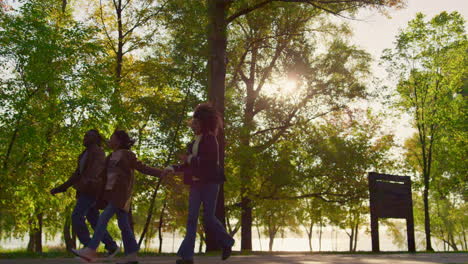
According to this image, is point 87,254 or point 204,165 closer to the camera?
point 204,165

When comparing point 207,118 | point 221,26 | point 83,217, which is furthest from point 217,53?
point 207,118

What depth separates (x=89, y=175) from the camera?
7457mm

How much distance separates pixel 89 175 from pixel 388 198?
10220 millimetres

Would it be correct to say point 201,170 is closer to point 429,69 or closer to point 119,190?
point 119,190

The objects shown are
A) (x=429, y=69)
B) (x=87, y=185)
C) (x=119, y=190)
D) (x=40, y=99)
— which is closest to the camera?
(x=119, y=190)

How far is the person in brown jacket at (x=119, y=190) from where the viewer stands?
6.47 m

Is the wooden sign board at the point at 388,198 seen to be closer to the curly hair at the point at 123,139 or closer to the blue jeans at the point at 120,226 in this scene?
the blue jeans at the point at 120,226

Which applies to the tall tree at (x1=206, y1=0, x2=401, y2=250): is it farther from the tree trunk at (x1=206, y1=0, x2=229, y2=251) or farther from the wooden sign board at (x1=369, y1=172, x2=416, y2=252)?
the wooden sign board at (x1=369, y1=172, x2=416, y2=252)

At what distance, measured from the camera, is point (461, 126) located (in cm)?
2997

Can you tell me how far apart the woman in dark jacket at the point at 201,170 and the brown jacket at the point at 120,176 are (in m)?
0.52

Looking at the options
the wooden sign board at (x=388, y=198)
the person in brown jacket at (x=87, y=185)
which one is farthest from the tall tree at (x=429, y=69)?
the person in brown jacket at (x=87, y=185)

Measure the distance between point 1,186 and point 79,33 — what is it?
228 inches

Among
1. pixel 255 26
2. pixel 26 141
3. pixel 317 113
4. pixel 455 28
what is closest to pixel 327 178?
pixel 317 113

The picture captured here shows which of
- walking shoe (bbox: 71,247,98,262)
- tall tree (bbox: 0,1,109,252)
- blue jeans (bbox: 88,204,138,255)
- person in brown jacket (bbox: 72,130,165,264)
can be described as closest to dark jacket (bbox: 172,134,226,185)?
person in brown jacket (bbox: 72,130,165,264)
